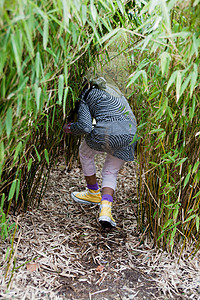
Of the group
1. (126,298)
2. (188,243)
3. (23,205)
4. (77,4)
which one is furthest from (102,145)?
(77,4)

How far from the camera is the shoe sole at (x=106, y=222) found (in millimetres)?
1766

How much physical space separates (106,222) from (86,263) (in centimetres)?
28

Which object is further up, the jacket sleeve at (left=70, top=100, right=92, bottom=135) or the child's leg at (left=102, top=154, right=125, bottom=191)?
the jacket sleeve at (left=70, top=100, right=92, bottom=135)

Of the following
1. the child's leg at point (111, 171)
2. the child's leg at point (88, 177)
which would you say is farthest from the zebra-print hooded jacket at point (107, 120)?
the child's leg at point (88, 177)

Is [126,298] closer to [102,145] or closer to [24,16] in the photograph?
[102,145]

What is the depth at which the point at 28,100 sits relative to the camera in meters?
1.04

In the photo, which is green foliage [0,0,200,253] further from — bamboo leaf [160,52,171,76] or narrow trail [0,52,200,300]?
narrow trail [0,52,200,300]

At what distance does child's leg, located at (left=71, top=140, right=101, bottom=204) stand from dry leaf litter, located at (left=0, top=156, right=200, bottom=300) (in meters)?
0.13

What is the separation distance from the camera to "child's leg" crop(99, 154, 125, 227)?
5.92 feet

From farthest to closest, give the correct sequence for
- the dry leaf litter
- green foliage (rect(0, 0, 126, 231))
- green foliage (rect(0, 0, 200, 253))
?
1. the dry leaf litter
2. green foliage (rect(0, 0, 200, 253))
3. green foliage (rect(0, 0, 126, 231))

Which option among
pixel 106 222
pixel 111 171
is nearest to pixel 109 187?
pixel 111 171

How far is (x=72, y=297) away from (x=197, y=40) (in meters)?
1.22

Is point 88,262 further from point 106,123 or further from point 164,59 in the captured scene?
point 164,59

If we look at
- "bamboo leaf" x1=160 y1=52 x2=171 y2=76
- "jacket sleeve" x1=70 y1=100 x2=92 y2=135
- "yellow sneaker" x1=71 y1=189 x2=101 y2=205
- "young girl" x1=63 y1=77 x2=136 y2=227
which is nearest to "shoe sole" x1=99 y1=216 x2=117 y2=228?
"young girl" x1=63 y1=77 x2=136 y2=227
